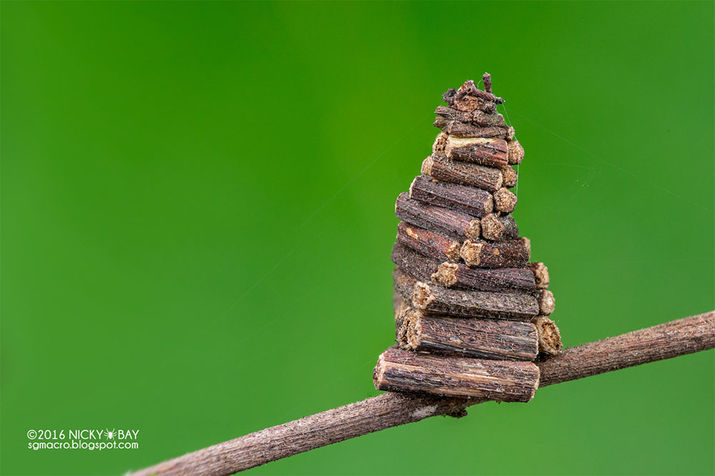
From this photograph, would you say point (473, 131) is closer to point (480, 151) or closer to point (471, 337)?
point (480, 151)

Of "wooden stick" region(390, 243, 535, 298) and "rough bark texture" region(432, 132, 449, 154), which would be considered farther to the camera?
"rough bark texture" region(432, 132, 449, 154)

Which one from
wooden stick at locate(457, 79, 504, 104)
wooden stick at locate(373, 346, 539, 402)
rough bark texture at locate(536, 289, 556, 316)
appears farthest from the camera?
rough bark texture at locate(536, 289, 556, 316)

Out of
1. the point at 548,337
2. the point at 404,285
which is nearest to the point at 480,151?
the point at 404,285

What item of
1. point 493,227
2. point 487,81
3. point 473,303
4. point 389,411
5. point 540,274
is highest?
point 487,81

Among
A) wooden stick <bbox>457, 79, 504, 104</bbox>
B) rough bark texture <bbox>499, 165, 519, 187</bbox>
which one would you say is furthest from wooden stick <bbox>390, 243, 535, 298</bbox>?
wooden stick <bbox>457, 79, 504, 104</bbox>

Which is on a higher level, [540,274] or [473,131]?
[473,131]

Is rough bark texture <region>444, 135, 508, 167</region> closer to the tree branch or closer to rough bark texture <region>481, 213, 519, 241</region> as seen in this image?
rough bark texture <region>481, 213, 519, 241</region>

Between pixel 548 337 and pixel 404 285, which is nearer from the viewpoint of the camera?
pixel 548 337

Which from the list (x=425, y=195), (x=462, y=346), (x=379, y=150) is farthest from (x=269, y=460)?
(x=379, y=150)

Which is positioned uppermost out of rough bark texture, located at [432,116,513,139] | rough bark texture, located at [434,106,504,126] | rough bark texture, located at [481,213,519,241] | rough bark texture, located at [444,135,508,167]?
rough bark texture, located at [434,106,504,126]
